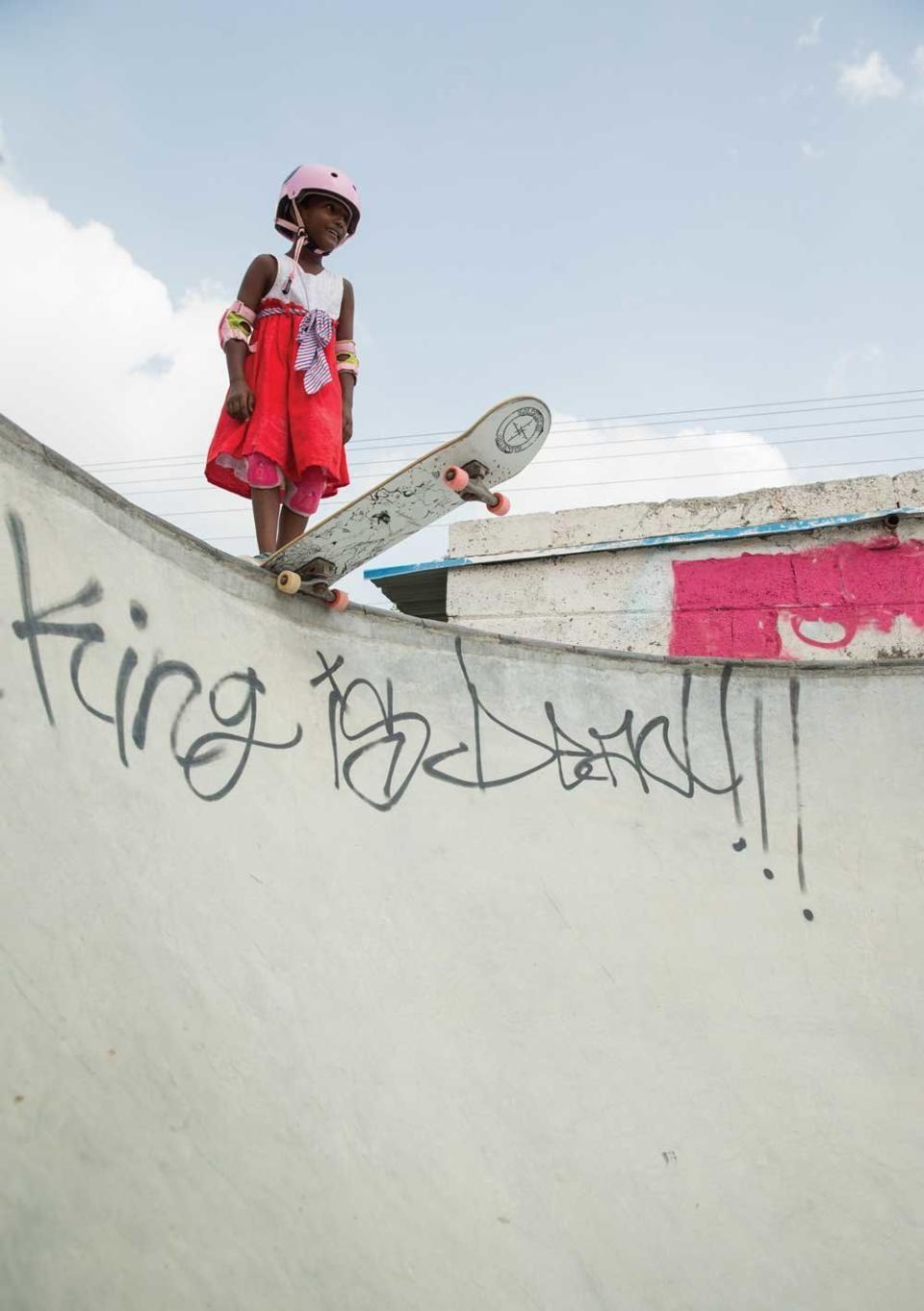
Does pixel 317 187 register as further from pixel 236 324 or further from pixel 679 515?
pixel 679 515

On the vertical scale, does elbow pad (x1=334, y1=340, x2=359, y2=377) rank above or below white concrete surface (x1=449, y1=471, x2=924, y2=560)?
below

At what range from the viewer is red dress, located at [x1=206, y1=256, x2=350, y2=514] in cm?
321

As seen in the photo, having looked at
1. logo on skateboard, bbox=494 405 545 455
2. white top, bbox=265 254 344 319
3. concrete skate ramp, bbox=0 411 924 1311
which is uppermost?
white top, bbox=265 254 344 319

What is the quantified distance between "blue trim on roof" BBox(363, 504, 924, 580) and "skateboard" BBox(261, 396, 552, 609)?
5.81m

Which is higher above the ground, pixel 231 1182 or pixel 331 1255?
pixel 231 1182

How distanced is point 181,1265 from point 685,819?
2.15 meters

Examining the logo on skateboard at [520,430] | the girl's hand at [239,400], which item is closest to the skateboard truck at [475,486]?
the logo on skateboard at [520,430]

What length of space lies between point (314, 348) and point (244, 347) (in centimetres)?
26

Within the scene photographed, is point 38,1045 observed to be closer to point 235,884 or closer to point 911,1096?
point 235,884

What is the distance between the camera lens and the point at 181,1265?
1779 millimetres

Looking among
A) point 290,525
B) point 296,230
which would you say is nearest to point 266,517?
point 290,525

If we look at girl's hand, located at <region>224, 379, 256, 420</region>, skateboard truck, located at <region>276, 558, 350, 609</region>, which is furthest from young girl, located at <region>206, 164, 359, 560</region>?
skateboard truck, located at <region>276, 558, 350, 609</region>

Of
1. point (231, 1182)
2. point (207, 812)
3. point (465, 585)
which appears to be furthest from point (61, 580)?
point (465, 585)

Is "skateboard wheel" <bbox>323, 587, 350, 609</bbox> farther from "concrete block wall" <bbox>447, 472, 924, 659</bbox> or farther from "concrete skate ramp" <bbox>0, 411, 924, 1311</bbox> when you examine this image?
"concrete block wall" <bbox>447, 472, 924, 659</bbox>
